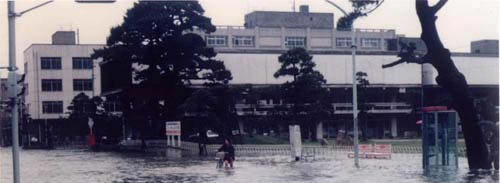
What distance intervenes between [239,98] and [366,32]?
46.4 metres

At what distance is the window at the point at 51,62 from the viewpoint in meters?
94.9

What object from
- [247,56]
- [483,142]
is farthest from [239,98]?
[483,142]

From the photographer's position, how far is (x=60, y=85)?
312 feet

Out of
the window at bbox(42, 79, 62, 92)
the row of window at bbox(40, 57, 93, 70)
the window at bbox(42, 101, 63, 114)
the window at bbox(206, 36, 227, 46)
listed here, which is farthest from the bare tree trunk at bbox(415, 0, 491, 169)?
the window at bbox(206, 36, 227, 46)

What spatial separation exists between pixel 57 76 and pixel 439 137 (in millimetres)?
73755

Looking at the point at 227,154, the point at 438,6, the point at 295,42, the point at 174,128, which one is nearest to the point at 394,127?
the point at 295,42

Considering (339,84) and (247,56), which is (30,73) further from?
(339,84)

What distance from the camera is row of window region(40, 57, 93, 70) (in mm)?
94938

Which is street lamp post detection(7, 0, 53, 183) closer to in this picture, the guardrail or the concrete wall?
the guardrail

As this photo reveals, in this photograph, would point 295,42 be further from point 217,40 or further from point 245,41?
point 217,40

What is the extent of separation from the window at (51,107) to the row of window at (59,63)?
4.55 meters

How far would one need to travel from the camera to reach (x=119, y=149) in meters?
59.2

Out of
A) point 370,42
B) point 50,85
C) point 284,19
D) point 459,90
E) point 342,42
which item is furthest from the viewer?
point 370,42

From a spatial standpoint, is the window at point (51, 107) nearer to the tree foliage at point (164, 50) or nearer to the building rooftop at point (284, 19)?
the building rooftop at point (284, 19)
